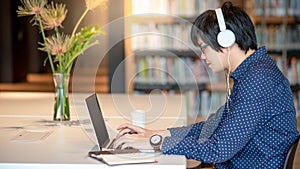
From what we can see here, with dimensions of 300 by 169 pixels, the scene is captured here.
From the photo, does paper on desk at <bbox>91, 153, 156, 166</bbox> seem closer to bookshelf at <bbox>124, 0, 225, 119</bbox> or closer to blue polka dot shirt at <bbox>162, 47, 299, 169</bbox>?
blue polka dot shirt at <bbox>162, 47, 299, 169</bbox>

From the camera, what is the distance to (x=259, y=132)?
6.81ft

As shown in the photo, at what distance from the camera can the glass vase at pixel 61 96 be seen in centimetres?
271

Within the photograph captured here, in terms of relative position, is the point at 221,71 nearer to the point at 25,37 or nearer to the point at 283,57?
the point at 283,57

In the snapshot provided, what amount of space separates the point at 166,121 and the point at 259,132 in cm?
80

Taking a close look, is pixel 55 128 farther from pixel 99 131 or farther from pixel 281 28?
pixel 281 28

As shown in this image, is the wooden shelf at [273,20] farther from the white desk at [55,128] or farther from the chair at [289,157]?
the chair at [289,157]

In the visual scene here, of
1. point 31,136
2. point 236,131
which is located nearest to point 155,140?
point 236,131

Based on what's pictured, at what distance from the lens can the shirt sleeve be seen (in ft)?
6.35

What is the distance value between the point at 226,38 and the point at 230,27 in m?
0.06

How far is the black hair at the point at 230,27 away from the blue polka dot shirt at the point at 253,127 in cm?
7

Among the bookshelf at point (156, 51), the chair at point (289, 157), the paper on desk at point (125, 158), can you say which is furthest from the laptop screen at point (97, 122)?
the bookshelf at point (156, 51)

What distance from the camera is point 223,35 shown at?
2.05 m

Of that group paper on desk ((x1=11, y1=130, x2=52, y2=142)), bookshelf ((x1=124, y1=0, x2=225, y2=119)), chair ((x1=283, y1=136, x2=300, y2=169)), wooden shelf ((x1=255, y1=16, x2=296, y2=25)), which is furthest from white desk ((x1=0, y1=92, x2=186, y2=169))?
wooden shelf ((x1=255, y1=16, x2=296, y2=25))

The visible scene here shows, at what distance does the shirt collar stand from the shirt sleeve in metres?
0.15
